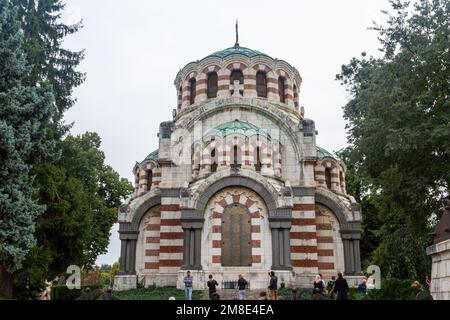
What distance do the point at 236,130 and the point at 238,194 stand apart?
3.61 meters

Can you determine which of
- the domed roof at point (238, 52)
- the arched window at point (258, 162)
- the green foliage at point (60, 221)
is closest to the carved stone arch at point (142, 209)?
the green foliage at point (60, 221)

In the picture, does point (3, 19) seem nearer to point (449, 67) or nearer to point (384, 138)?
point (384, 138)

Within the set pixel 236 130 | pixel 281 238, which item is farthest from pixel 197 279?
pixel 236 130

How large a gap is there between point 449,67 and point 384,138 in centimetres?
338

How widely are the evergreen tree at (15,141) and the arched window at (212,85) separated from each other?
45.3ft

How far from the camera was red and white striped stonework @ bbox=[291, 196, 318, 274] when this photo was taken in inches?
949

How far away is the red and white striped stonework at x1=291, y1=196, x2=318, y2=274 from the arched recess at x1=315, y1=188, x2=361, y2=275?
2485mm

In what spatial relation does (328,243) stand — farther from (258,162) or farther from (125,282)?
(125,282)

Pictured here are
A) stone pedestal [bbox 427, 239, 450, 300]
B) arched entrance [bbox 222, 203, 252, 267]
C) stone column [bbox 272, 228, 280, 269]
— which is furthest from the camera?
arched entrance [bbox 222, 203, 252, 267]

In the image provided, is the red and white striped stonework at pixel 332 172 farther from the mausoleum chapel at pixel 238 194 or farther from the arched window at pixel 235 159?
the arched window at pixel 235 159

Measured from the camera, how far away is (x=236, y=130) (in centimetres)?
2450

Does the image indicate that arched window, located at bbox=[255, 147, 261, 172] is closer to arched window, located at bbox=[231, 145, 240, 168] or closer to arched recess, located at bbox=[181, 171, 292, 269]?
arched window, located at bbox=[231, 145, 240, 168]

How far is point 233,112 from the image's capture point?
27.8 m

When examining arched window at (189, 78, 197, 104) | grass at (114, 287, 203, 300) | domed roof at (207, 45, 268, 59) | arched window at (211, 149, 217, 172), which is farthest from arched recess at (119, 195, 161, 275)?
domed roof at (207, 45, 268, 59)
